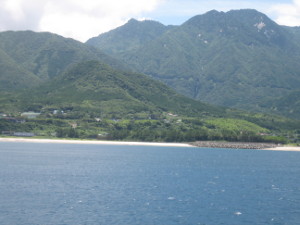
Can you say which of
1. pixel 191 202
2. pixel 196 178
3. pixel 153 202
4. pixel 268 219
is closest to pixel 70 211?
pixel 153 202

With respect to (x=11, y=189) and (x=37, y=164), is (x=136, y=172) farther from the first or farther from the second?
(x=11, y=189)

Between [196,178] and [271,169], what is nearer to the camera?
[196,178]

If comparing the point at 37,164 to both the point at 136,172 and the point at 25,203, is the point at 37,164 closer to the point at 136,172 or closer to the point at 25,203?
the point at 136,172

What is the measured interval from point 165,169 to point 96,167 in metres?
19.4

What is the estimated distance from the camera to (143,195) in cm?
8706

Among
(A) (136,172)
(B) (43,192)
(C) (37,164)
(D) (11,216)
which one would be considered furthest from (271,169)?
(D) (11,216)

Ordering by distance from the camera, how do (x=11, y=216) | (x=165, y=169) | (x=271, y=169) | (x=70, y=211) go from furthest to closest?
1. (x=271, y=169)
2. (x=165, y=169)
3. (x=70, y=211)
4. (x=11, y=216)

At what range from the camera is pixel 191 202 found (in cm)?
8175

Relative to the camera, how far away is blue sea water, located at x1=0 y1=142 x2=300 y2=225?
224 feet

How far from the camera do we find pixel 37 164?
136m

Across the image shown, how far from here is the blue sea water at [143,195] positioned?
68.3 metres

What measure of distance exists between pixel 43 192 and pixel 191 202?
26.8 m

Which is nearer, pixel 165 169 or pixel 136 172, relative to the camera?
pixel 136 172

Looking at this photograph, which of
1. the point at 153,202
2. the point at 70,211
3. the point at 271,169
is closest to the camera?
the point at 70,211
